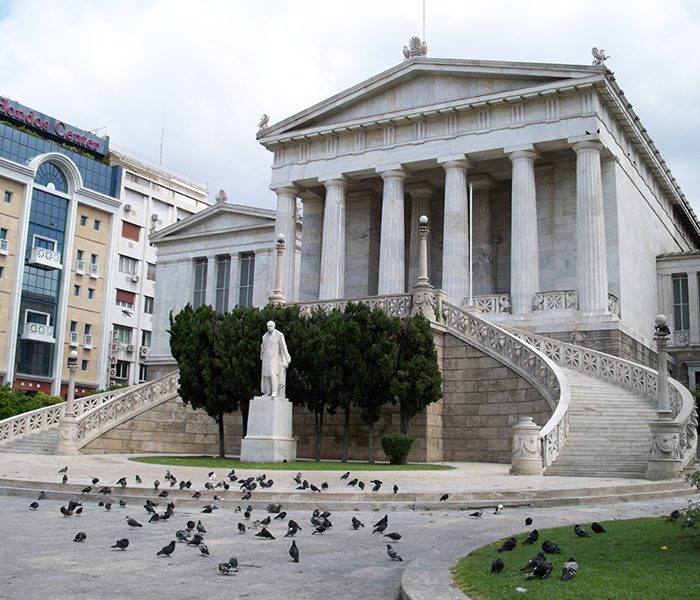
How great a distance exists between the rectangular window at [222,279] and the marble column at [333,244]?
38.0 ft

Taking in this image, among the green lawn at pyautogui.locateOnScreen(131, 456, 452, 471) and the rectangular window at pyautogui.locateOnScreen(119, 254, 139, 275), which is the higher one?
the rectangular window at pyautogui.locateOnScreen(119, 254, 139, 275)

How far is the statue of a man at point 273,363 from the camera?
75.6 ft

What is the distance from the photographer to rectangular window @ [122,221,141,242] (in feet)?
237

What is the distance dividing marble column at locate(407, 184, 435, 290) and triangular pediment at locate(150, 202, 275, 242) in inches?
378

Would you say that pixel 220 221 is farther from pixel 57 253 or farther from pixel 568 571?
pixel 568 571

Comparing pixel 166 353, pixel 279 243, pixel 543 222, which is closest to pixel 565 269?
pixel 543 222

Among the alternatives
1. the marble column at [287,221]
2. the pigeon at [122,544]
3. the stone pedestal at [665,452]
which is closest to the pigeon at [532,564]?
the pigeon at [122,544]

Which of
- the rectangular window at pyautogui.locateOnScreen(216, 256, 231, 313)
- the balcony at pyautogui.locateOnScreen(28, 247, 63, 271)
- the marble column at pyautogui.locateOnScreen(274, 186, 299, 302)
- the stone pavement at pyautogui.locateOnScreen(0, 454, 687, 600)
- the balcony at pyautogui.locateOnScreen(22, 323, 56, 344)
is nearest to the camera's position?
the stone pavement at pyautogui.locateOnScreen(0, 454, 687, 600)

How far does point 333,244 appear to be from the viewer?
133 feet

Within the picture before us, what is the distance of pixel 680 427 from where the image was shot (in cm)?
1848

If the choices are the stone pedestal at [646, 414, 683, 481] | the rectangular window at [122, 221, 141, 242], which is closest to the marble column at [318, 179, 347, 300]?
the stone pedestal at [646, 414, 683, 481]

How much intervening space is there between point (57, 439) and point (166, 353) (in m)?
22.9

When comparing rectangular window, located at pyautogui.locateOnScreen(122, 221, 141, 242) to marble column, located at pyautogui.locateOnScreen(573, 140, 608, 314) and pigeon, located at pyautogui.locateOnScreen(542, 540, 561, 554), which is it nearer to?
marble column, located at pyautogui.locateOnScreen(573, 140, 608, 314)

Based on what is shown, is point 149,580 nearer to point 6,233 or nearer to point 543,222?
point 543,222
